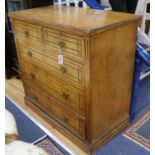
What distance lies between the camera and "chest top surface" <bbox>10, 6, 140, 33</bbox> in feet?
4.12

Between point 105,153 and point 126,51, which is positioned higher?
point 126,51

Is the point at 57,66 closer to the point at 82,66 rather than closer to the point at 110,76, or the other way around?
the point at 82,66

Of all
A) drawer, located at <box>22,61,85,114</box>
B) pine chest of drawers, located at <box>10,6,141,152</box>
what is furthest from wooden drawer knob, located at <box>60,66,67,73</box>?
drawer, located at <box>22,61,85,114</box>

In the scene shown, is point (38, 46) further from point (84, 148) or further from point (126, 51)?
point (84, 148)

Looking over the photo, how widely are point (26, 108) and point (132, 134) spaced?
1118 millimetres

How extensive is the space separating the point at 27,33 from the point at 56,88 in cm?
52

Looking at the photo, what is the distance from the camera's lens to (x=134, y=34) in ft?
4.95

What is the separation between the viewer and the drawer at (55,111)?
161 cm

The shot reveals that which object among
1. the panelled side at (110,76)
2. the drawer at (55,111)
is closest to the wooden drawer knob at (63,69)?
the panelled side at (110,76)

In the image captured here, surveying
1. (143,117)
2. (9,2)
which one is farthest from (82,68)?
(9,2)

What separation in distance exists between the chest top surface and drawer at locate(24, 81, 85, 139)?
0.68 metres
